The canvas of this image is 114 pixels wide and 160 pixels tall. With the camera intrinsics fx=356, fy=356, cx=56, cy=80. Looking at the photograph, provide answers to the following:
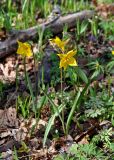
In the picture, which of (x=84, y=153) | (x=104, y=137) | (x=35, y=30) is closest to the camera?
(x=84, y=153)

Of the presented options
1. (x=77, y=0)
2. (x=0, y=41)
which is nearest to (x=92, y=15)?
(x=77, y=0)

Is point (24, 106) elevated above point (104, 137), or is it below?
above

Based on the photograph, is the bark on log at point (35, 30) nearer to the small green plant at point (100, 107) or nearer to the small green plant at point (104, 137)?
the small green plant at point (100, 107)

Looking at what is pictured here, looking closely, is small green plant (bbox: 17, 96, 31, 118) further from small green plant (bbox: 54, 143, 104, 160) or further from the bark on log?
the bark on log

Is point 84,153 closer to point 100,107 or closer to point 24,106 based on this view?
point 100,107

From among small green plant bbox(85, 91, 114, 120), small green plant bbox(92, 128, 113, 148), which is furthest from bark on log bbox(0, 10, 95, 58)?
small green plant bbox(92, 128, 113, 148)

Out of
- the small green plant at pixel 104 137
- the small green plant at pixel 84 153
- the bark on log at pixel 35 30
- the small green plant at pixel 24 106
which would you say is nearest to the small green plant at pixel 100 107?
the small green plant at pixel 104 137

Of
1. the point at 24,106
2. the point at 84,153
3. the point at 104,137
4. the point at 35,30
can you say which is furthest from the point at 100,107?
the point at 35,30

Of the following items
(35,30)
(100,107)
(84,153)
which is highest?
(35,30)
